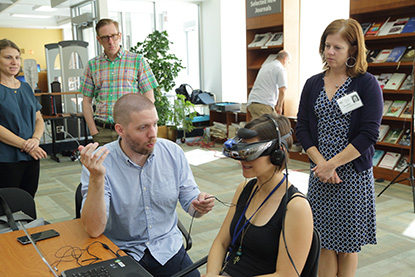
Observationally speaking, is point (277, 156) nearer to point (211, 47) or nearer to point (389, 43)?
point (389, 43)

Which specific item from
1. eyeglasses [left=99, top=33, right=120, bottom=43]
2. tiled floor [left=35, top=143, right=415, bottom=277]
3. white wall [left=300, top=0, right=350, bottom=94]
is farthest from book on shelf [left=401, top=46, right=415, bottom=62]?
eyeglasses [left=99, top=33, right=120, bottom=43]

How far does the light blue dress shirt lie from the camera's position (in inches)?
73.0

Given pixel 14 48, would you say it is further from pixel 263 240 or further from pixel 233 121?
pixel 233 121

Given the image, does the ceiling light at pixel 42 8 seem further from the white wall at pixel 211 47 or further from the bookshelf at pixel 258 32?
the bookshelf at pixel 258 32

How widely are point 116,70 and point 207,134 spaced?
4.96 m

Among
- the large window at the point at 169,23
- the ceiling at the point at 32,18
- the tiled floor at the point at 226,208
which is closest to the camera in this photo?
the tiled floor at the point at 226,208

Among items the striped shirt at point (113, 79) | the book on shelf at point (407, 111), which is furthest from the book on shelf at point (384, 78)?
the striped shirt at point (113, 79)

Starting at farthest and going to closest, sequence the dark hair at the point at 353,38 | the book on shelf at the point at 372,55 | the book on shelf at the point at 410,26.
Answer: the book on shelf at the point at 372,55 → the book on shelf at the point at 410,26 → the dark hair at the point at 353,38

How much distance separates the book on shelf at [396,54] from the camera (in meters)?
4.88

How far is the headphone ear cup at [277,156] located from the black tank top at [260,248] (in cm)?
11

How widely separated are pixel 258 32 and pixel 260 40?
307 mm

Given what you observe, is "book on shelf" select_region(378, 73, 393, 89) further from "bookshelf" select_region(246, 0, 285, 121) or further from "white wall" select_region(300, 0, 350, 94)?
"bookshelf" select_region(246, 0, 285, 121)

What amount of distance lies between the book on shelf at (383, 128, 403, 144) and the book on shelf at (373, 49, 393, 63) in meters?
0.90

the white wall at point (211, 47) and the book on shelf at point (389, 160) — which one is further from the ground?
the white wall at point (211, 47)
